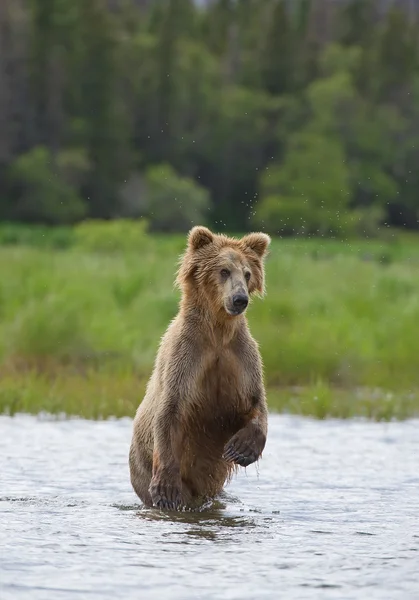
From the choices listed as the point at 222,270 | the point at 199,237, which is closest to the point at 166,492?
the point at 222,270

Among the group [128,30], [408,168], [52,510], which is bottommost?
[52,510]

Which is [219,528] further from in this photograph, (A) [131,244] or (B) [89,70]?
(B) [89,70]

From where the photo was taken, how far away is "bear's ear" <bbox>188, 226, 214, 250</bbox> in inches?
308

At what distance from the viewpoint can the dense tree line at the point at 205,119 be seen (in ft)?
248

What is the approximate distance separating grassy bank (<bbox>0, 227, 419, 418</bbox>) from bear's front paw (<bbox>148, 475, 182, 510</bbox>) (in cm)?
419

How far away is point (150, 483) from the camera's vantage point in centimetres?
770

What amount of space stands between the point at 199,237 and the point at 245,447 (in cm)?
134

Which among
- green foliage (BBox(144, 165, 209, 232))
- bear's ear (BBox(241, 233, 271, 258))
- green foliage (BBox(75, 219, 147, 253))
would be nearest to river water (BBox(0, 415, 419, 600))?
bear's ear (BBox(241, 233, 271, 258))

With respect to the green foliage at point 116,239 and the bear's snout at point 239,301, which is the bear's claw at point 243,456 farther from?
the green foliage at point 116,239

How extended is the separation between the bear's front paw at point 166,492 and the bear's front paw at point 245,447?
33 centimetres

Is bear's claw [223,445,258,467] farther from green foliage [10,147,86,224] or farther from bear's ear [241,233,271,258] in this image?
green foliage [10,147,86,224]

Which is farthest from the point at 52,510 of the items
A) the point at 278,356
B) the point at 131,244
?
the point at 131,244

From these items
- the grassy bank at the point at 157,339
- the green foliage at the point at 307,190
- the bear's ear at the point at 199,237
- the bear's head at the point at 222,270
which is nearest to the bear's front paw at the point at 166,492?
the bear's head at the point at 222,270

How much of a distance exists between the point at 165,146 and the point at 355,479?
76.5m
